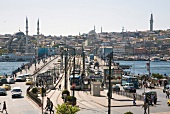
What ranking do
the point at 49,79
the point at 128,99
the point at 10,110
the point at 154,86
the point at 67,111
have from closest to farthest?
the point at 67,111, the point at 10,110, the point at 128,99, the point at 154,86, the point at 49,79

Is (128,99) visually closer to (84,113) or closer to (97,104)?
(97,104)

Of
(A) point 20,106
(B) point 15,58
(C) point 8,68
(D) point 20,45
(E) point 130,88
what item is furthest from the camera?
(D) point 20,45

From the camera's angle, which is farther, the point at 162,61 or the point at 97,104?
the point at 162,61

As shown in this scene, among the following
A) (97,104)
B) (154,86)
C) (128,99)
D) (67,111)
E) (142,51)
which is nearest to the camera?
(67,111)

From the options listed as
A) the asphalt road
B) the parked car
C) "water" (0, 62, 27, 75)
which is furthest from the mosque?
the asphalt road

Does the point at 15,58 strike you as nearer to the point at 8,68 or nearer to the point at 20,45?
the point at 20,45

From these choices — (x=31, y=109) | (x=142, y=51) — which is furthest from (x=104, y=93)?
(x=142, y=51)

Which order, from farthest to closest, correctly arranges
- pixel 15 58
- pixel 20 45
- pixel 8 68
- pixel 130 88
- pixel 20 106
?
pixel 20 45, pixel 15 58, pixel 8 68, pixel 130 88, pixel 20 106

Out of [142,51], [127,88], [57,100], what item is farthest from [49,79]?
[142,51]

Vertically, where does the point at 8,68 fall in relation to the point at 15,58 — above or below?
below

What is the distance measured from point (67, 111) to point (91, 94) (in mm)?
13527

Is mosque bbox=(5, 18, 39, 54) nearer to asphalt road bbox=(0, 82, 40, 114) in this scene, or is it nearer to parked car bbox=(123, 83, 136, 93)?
parked car bbox=(123, 83, 136, 93)

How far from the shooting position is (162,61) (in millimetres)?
162125

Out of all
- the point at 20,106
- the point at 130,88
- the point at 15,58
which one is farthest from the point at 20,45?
the point at 20,106
